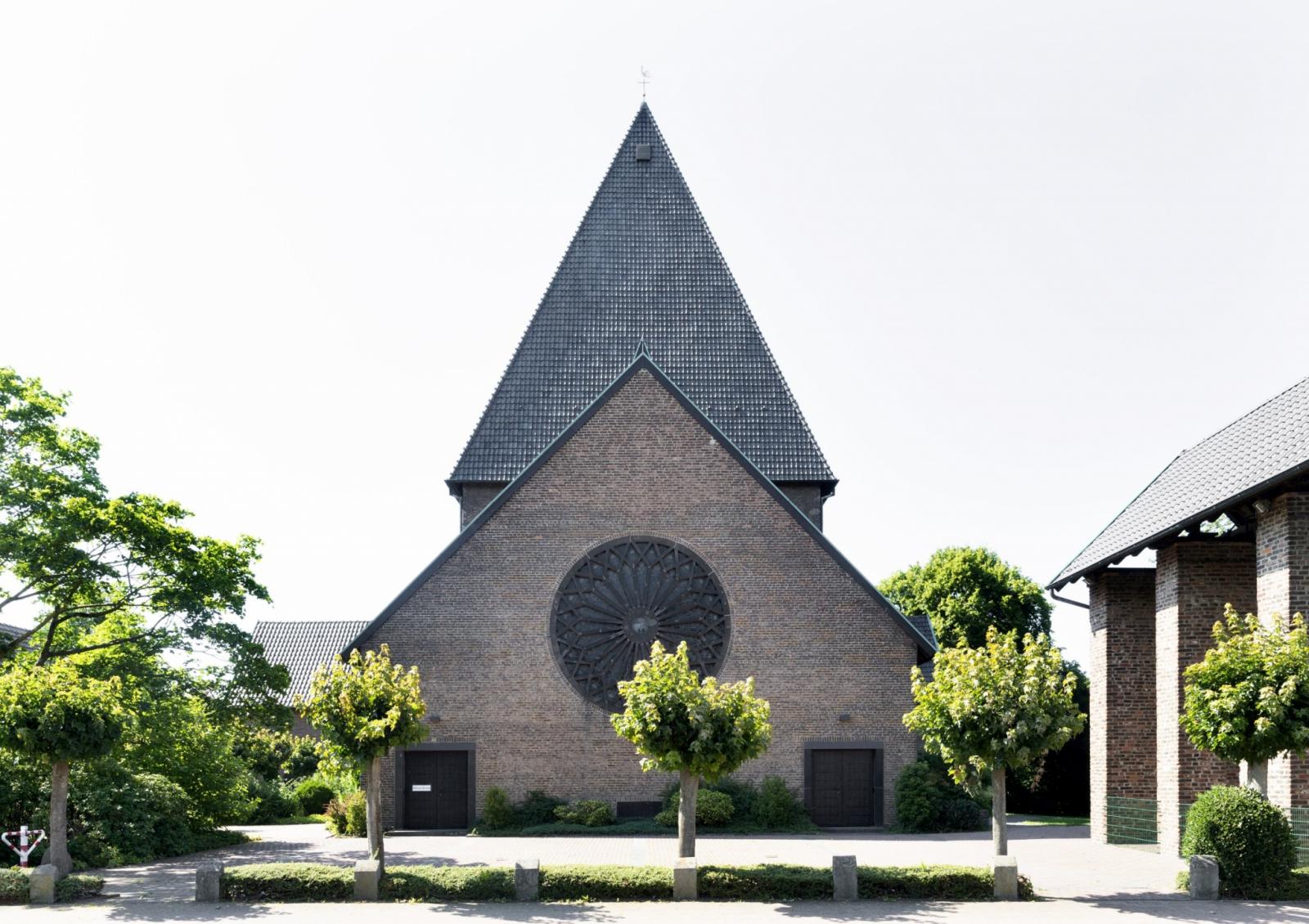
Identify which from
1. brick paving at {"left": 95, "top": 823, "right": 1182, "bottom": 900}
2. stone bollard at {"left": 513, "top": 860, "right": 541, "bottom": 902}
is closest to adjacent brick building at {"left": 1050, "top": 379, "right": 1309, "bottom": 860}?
brick paving at {"left": 95, "top": 823, "right": 1182, "bottom": 900}

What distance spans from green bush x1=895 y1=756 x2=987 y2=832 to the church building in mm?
437

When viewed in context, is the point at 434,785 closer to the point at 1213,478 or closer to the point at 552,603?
the point at 552,603

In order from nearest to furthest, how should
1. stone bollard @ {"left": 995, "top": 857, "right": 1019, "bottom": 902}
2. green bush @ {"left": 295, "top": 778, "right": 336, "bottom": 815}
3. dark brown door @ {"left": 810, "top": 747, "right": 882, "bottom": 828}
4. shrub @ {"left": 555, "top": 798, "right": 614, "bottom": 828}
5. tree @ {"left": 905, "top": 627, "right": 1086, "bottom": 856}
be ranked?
stone bollard @ {"left": 995, "top": 857, "right": 1019, "bottom": 902}
tree @ {"left": 905, "top": 627, "right": 1086, "bottom": 856}
shrub @ {"left": 555, "top": 798, "right": 614, "bottom": 828}
dark brown door @ {"left": 810, "top": 747, "right": 882, "bottom": 828}
green bush @ {"left": 295, "top": 778, "right": 336, "bottom": 815}

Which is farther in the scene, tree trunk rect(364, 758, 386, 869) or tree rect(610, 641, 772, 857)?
tree trunk rect(364, 758, 386, 869)

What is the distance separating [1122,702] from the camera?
2478cm

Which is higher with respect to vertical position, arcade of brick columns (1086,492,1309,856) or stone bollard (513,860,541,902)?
arcade of brick columns (1086,492,1309,856)

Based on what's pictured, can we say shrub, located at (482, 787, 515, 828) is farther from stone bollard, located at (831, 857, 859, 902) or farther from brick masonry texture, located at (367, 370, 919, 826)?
stone bollard, located at (831, 857, 859, 902)

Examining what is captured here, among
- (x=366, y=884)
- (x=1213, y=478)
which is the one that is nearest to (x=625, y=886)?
(x=366, y=884)

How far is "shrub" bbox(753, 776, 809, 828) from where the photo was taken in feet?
91.1

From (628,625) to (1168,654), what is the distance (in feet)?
37.8

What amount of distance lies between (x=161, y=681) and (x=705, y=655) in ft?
37.0

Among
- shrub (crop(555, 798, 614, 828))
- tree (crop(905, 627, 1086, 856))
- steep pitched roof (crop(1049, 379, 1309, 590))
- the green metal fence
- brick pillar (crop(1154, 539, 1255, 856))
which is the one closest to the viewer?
tree (crop(905, 627, 1086, 856))

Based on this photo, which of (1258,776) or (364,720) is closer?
(1258,776)

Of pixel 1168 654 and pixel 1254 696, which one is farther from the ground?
pixel 1168 654
